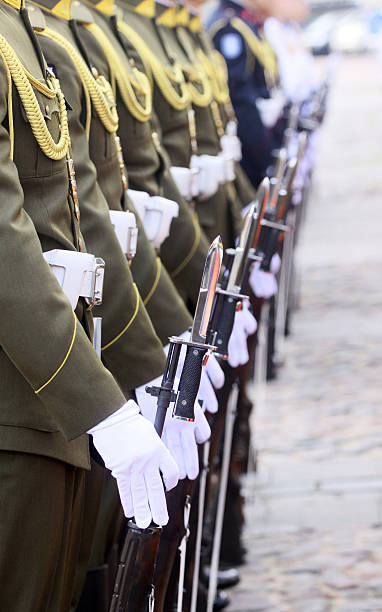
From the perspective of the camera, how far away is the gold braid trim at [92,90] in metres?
2.09

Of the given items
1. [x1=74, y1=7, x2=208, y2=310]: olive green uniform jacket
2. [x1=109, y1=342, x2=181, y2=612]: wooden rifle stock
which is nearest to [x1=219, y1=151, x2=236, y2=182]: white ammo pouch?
[x1=74, y1=7, x2=208, y2=310]: olive green uniform jacket

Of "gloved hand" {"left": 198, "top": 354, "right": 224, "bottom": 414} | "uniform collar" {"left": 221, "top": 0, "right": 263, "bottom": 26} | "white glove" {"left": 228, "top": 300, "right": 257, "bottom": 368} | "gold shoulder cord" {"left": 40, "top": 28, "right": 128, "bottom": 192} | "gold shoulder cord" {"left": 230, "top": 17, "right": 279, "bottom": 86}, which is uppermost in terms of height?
"uniform collar" {"left": 221, "top": 0, "right": 263, "bottom": 26}

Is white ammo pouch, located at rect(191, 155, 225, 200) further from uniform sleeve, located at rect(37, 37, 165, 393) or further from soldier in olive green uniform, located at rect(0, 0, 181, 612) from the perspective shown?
soldier in olive green uniform, located at rect(0, 0, 181, 612)

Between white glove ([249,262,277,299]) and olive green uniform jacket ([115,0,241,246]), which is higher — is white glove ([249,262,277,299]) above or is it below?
below

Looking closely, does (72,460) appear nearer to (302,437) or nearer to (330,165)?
(302,437)

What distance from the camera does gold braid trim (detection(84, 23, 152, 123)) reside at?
244 centimetres

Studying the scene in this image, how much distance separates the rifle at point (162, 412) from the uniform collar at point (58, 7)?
0.73 meters

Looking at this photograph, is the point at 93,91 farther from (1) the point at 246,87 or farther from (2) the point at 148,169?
(1) the point at 246,87

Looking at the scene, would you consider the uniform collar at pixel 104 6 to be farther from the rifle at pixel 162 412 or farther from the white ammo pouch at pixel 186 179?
the rifle at pixel 162 412

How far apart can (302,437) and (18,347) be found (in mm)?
3134

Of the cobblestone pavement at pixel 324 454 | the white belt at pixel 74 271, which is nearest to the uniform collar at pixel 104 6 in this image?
the white belt at pixel 74 271

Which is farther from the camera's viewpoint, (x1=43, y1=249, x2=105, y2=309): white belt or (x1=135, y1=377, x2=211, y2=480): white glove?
(x1=135, y1=377, x2=211, y2=480): white glove

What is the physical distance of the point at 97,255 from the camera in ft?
6.73

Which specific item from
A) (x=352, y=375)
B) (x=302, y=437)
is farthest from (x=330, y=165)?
(x=302, y=437)
